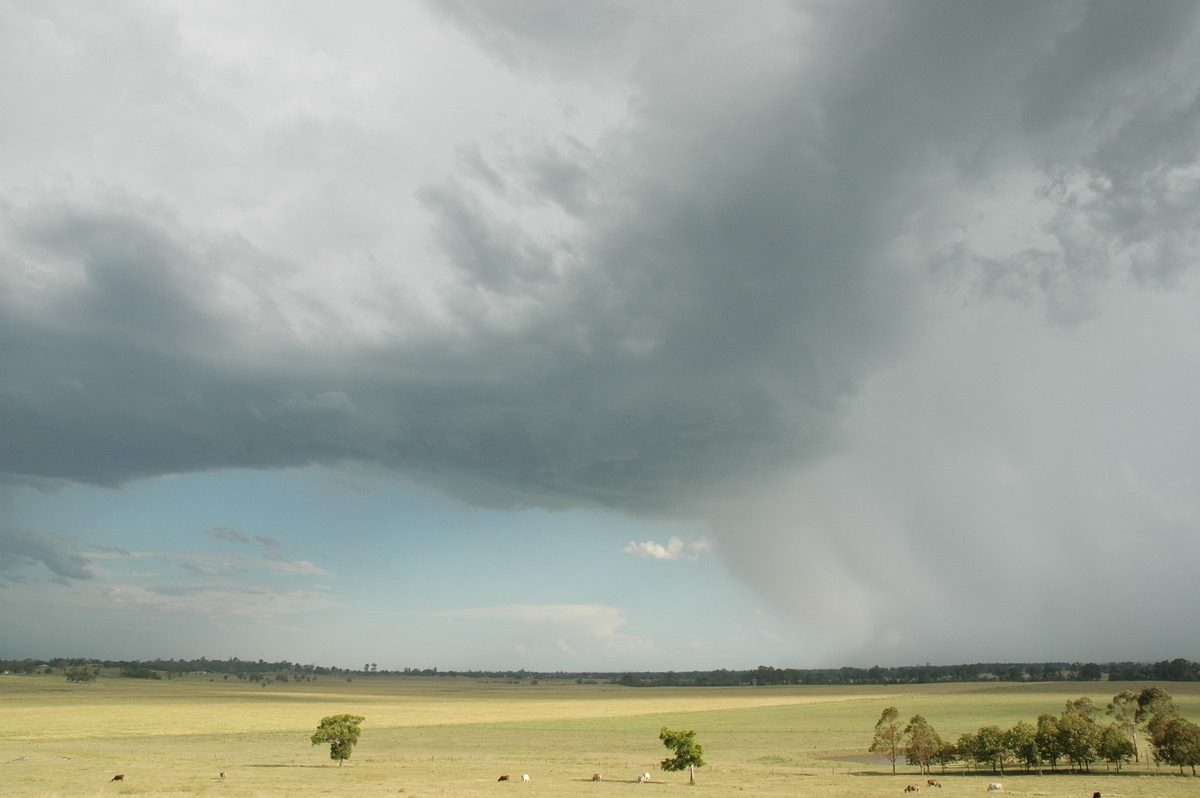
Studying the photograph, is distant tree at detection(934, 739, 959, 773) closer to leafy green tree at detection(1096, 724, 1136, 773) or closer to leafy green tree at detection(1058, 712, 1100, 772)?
leafy green tree at detection(1058, 712, 1100, 772)

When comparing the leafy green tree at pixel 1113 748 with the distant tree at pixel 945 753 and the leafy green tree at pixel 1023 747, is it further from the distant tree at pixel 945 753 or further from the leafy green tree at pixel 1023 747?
the distant tree at pixel 945 753

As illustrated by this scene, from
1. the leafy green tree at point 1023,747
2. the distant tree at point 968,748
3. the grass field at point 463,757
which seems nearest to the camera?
the grass field at point 463,757

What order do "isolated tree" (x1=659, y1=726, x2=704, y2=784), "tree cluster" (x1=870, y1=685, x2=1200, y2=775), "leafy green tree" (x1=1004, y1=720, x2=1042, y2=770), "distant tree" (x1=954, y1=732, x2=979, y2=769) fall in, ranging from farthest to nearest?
"distant tree" (x1=954, y1=732, x2=979, y2=769), "leafy green tree" (x1=1004, y1=720, x2=1042, y2=770), "tree cluster" (x1=870, y1=685, x2=1200, y2=775), "isolated tree" (x1=659, y1=726, x2=704, y2=784)

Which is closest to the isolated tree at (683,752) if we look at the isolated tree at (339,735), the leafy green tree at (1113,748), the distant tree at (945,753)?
the isolated tree at (339,735)

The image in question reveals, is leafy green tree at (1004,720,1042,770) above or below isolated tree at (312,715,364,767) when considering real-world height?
below

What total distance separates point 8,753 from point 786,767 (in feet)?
272

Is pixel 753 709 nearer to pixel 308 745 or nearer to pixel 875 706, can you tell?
pixel 875 706

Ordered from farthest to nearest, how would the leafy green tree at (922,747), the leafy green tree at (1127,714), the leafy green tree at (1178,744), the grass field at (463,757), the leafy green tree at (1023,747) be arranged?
the leafy green tree at (1127,714), the leafy green tree at (1023,747), the leafy green tree at (922,747), the leafy green tree at (1178,744), the grass field at (463,757)

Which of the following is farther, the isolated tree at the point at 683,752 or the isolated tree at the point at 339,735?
the isolated tree at the point at 339,735

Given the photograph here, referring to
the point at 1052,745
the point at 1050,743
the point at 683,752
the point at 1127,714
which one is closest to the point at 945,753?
the point at 1050,743

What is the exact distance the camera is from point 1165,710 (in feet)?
349

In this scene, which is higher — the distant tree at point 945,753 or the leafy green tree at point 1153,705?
the leafy green tree at point 1153,705

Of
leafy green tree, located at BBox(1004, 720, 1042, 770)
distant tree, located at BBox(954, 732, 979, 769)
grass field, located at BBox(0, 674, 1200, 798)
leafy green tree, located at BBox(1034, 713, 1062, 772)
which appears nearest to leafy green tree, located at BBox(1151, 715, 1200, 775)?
grass field, located at BBox(0, 674, 1200, 798)

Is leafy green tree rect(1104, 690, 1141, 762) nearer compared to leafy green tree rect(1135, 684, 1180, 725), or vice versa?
leafy green tree rect(1104, 690, 1141, 762)
